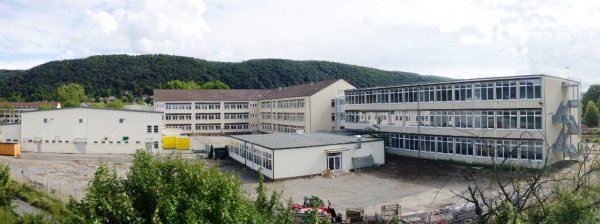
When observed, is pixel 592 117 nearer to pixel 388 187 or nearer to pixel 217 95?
pixel 388 187

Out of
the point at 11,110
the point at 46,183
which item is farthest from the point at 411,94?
the point at 11,110

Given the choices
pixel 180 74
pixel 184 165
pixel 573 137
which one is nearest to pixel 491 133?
pixel 573 137

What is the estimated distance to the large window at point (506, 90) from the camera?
95.8ft

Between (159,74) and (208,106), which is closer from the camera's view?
(208,106)

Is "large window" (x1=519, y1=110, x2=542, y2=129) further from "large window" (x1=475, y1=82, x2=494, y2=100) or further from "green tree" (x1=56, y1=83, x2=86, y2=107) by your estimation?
"green tree" (x1=56, y1=83, x2=86, y2=107)

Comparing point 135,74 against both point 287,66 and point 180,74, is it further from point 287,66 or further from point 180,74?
point 287,66

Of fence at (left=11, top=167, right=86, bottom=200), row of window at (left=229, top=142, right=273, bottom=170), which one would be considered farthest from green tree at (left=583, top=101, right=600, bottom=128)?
fence at (left=11, top=167, right=86, bottom=200)

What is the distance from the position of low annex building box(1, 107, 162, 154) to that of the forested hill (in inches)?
3463

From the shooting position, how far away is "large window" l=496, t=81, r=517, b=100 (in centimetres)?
2920

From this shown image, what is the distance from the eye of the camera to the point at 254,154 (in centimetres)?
3197

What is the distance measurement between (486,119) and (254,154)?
16.3 meters

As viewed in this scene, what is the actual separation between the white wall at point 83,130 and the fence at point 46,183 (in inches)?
370

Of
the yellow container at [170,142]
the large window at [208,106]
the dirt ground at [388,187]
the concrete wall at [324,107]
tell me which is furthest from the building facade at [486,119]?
the large window at [208,106]

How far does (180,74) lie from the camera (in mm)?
133625
